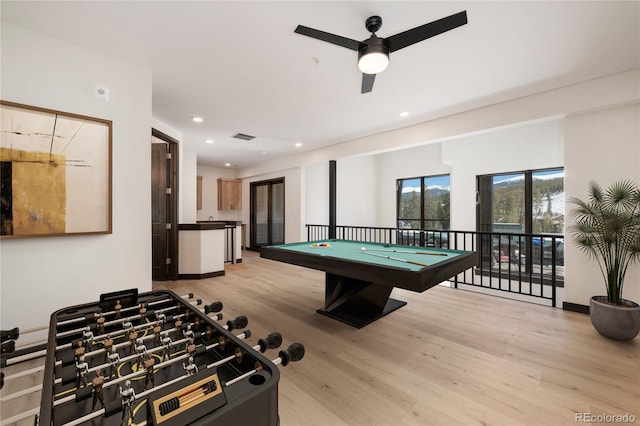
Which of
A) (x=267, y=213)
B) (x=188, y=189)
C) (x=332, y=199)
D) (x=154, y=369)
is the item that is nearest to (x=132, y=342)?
(x=154, y=369)

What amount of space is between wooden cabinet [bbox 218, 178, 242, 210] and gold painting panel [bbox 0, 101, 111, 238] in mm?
5833

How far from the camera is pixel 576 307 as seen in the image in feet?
10.4

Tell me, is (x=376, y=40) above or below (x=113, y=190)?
above

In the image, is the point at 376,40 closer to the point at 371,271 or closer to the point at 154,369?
the point at 371,271

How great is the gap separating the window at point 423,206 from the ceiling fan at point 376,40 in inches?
201

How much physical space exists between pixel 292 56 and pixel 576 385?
343cm

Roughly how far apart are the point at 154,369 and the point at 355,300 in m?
2.47

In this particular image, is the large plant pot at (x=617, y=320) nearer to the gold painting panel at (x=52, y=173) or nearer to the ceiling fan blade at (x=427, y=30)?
the ceiling fan blade at (x=427, y=30)

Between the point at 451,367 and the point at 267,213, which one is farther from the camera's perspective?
the point at 267,213

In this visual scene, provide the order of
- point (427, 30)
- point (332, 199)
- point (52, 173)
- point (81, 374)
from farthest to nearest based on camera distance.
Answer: point (332, 199)
point (52, 173)
point (427, 30)
point (81, 374)

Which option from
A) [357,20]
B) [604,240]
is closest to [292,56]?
[357,20]

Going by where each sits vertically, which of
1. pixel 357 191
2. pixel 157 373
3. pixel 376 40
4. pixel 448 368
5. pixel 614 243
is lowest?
pixel 448 368

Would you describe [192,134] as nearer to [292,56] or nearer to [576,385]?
[292,56]

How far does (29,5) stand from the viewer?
6.37 feet
